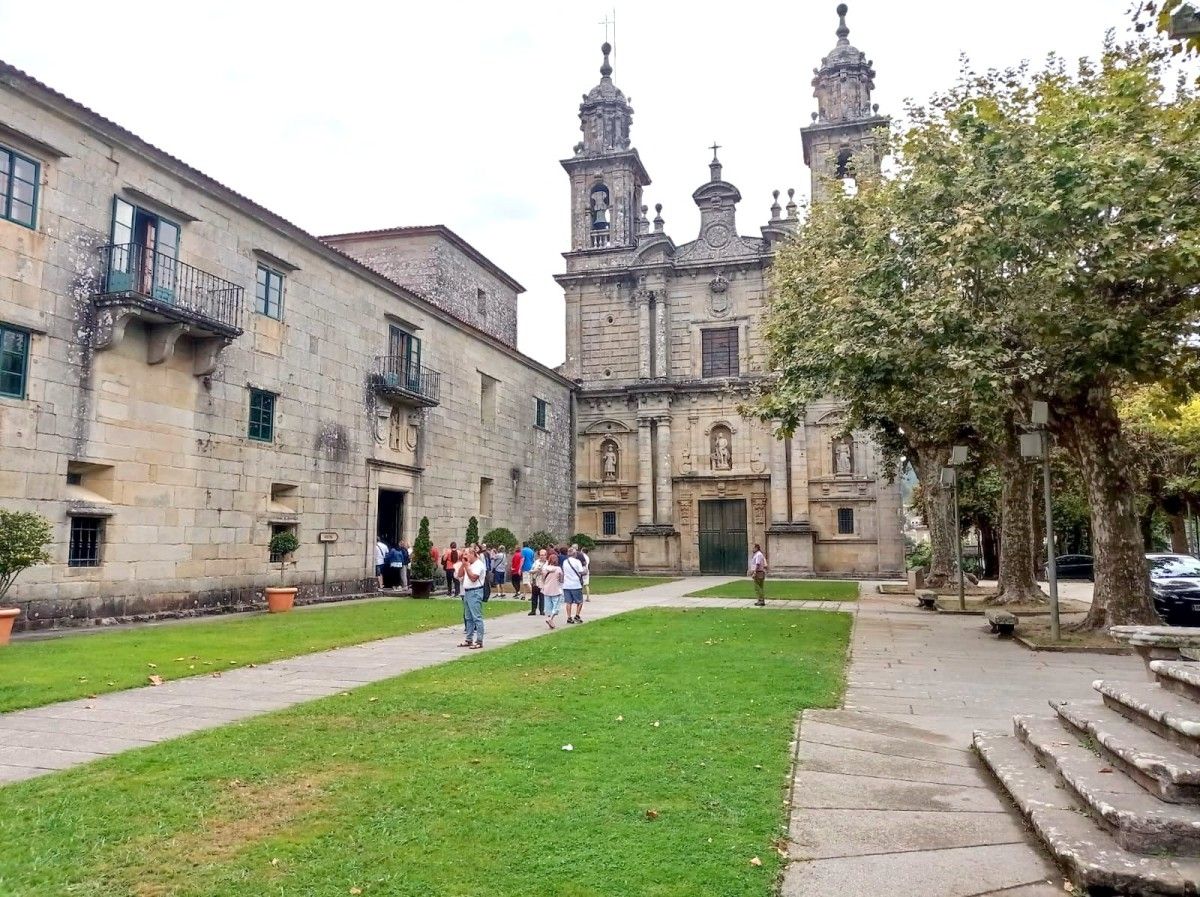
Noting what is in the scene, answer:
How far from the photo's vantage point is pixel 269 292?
1895 centimetres

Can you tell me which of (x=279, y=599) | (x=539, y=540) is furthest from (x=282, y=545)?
(x=539, y=540)

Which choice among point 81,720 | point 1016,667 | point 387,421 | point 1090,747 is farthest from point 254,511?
point 1090,747

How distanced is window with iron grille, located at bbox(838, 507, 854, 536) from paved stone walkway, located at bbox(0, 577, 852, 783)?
78.0 feet

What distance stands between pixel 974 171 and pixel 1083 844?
1044 centimetres

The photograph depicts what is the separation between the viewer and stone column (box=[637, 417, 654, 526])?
1435 inches

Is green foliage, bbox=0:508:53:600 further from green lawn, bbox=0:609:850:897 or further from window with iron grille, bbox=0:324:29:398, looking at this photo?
green lawn, bbox=0:609:850:897

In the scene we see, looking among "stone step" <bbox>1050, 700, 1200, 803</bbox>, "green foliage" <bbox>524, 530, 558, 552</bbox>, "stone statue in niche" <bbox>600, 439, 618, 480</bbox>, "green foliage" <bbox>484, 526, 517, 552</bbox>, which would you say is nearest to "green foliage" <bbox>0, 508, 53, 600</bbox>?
"stone step" <bbox>1050, 700, 1200, 803</bbox>

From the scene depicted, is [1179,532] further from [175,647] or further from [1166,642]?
[175,647]

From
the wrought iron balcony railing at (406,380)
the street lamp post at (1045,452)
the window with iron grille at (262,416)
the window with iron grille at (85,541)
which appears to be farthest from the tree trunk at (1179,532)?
the window with iron grille at (85,541)

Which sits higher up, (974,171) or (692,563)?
(974,171)

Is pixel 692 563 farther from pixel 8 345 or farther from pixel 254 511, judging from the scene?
pixel 8 345

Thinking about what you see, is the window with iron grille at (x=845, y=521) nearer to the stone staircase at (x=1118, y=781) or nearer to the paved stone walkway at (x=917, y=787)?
the paved stone walkway at (x=917, y=787)

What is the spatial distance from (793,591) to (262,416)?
51.7 feet

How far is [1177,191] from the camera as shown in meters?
10.8
